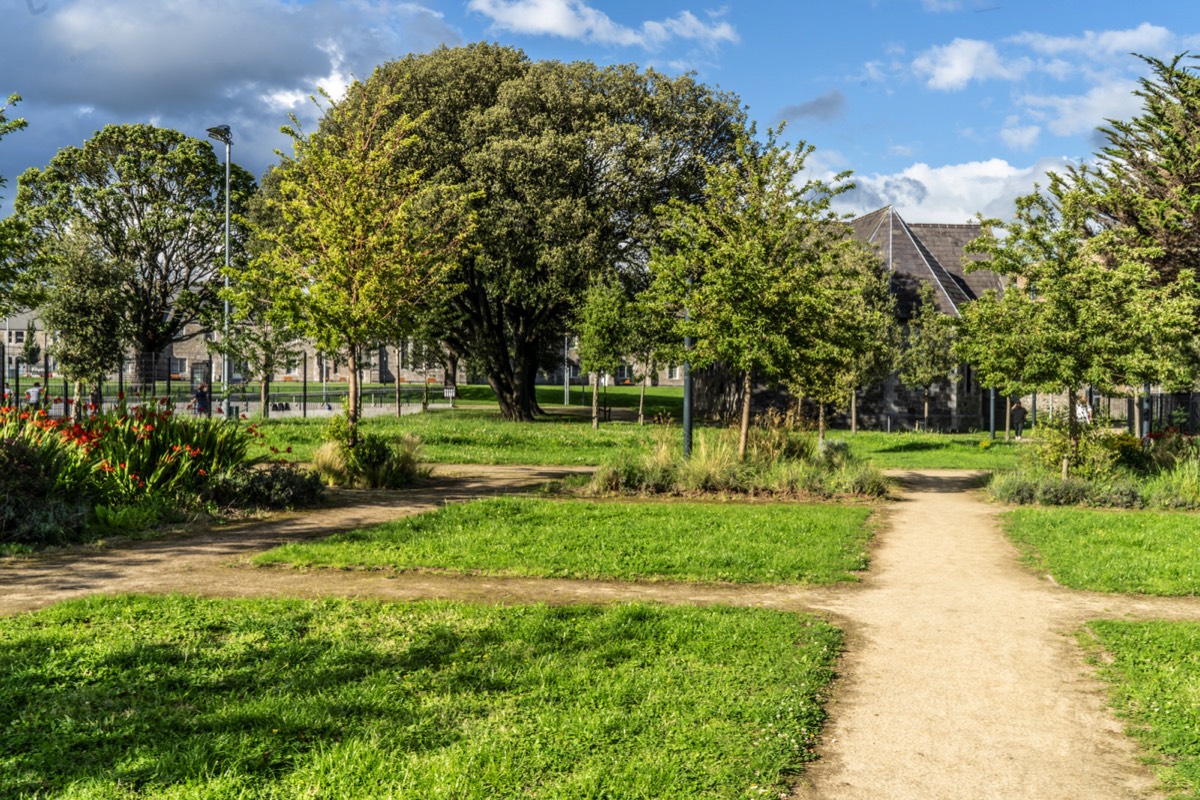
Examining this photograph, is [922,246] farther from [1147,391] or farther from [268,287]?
[268,287]

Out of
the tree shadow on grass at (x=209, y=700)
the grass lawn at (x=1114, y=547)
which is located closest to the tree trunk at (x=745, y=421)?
the grass lawn at (x=1114, y=547)

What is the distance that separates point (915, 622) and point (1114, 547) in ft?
14.5

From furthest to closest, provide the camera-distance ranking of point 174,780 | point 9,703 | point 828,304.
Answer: point 828,304, point 9,703, point 174,780

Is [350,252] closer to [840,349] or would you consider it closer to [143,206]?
[840,349]

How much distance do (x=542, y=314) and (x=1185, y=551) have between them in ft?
95.1

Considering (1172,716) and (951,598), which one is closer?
(1172,716)

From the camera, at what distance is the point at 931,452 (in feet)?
86.5

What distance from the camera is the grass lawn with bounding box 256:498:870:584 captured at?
943cm

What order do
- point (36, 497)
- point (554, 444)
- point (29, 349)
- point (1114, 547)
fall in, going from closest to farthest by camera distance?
point (1114, 547)
point (36, 497)
point (554, 444)
point (29, 349)

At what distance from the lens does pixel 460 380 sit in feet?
310

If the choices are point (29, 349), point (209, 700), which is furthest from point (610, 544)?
point (29, 349)

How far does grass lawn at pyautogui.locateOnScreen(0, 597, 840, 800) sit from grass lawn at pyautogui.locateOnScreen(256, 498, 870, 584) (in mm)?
1739

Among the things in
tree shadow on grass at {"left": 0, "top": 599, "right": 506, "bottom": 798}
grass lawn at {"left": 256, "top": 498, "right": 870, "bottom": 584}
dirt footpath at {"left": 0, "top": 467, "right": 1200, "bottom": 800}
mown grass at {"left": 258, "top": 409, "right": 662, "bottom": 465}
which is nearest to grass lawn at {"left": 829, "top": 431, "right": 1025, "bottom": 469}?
mown grass at {"left": 258, "top": 409, "right": 662, "bottom": 465}

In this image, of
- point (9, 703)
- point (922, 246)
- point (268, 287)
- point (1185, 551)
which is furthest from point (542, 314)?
point (9, 703)
